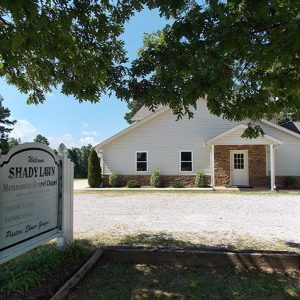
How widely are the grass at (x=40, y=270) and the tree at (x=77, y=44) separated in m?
2.54

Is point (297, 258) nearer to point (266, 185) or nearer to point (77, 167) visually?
point (266, 185)

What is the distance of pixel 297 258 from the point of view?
5242 millimetres

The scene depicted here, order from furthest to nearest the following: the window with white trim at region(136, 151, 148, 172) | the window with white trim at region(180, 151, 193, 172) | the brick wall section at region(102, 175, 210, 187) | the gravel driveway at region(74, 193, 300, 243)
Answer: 1. the window with white trim at region(136, 151, 148, 172)
2. the window with white trim at region(180, 151, 193, 172)
3. the brick wall section at region(102, 175, 210, 187)
4. the gravel driveway at region(74, 193, 300, 243)

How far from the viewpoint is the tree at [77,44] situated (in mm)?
4039

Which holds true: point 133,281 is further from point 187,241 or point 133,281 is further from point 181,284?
point 187,241

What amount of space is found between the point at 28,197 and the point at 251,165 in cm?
2029

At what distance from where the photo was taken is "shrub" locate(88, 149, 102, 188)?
24.2m

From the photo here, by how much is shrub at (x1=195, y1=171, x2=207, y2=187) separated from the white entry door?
187 centimetres

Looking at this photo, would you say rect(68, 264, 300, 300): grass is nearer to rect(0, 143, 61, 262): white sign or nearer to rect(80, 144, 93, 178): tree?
rect(0, 143, 61, 262): white sign

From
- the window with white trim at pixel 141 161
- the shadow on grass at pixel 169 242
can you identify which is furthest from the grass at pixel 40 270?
the window with white trim at pixel 141 161

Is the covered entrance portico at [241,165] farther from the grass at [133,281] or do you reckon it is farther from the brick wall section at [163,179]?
the grass at [133,281]

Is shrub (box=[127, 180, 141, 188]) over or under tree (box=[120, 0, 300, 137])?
under

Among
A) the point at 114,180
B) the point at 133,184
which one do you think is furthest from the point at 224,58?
the point at 114,180

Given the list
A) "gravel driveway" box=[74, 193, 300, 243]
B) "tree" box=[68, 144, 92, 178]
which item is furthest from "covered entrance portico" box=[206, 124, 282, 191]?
"tree" box=[68, 144, 92, 178]
